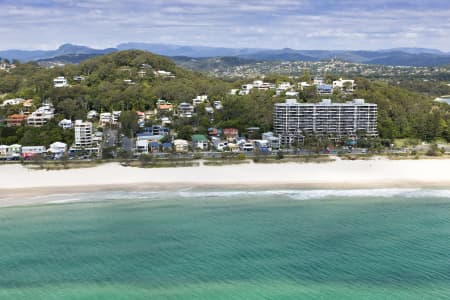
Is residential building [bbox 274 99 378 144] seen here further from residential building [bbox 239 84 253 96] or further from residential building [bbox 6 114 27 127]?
residential building [bbox 6 114 27 127]

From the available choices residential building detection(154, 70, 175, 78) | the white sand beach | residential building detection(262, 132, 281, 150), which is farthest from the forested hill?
the white sand beach

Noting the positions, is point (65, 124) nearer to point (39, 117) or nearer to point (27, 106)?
point (39, 117)

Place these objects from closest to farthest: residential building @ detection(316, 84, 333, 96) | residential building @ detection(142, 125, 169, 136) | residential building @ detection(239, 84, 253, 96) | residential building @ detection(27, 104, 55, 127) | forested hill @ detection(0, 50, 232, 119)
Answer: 1. residential building @ detection(142, 125, 169, 136)
2. residential building @ detection(27, 104, 55, 127)
3. forested hill @ detection(0, 50, 232, 119)
4. residential building @ detection(316, 84, 333, 96)
5. residential building @ detection(239, 84, 253, 96)

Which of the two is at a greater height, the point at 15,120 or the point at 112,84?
the point at 112,84

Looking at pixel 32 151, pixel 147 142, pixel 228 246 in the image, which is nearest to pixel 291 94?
pixel 147 142

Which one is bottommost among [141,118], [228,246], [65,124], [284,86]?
[228,246]

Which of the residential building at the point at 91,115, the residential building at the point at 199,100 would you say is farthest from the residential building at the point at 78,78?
the residential building at the point at 199,100

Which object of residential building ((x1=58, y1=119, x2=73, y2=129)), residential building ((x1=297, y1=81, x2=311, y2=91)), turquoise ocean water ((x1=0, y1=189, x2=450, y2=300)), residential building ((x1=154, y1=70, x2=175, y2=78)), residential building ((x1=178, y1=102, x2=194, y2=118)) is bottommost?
turquoise ocean water ((x1=0, y1=189, x2=450, y2=300))
